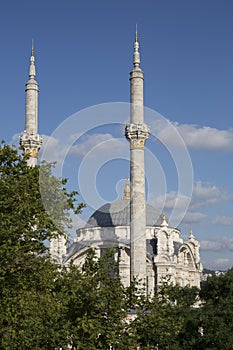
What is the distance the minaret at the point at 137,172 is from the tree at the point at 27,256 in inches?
632

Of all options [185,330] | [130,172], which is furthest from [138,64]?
[185,330]

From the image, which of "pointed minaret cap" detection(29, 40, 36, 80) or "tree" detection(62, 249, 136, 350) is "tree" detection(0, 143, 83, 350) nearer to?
"tree" detection(62, 249, 136, 350)

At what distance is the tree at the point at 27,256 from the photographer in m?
16.8

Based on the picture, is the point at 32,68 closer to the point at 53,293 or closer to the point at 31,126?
the point at 31,126

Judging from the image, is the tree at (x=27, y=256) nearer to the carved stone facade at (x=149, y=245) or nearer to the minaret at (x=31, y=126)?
the minaret at (x=31, y=126)

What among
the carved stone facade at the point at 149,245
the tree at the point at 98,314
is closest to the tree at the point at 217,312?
the tree at the point at 98,314

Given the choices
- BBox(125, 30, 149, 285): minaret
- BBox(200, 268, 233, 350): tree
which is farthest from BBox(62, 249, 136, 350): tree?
BBox(125, 30, 149, 285): minaret

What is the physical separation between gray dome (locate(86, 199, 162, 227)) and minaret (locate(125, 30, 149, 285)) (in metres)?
20.1

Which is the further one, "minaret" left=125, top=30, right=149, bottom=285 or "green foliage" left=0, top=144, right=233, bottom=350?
"minaret" left=125, top=30, right=149, bottom=285

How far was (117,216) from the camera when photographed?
6150 cm

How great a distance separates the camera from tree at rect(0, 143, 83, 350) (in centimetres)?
1675

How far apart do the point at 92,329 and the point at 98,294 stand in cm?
114

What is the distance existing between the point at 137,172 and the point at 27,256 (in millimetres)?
20123

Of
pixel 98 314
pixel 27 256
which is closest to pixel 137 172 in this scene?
pixel 27 256
